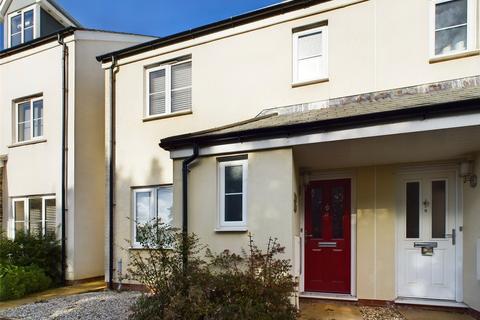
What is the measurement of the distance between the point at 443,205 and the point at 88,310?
7.16 metres

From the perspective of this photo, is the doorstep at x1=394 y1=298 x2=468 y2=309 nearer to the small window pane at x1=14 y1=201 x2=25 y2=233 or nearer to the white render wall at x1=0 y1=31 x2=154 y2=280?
the white render wall at x1=0 y1=31 x2=154 y2=280

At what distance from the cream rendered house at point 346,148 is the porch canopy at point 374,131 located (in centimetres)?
3

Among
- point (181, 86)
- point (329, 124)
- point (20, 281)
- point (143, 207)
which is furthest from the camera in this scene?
point (143, 207)

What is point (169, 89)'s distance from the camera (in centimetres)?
1003

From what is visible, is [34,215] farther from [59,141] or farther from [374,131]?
[374,131]

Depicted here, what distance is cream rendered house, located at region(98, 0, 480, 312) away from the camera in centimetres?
626

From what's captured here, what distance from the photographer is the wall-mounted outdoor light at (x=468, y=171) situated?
21.6 feet

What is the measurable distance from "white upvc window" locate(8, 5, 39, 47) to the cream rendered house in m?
7.37

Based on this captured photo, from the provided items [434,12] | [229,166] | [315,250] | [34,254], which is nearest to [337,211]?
[315,250]

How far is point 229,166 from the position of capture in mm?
7148

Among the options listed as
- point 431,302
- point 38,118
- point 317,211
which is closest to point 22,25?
point 38,118

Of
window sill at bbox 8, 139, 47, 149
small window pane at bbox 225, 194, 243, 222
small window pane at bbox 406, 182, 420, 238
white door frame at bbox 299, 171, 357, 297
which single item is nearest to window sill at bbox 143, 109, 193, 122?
small window pane at bbox 225, 194, 243, 222

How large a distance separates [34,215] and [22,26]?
6.70 meters

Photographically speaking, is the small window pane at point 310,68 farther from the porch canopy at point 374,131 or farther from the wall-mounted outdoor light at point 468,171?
the wall-mounted outdoor light at point 468,171
